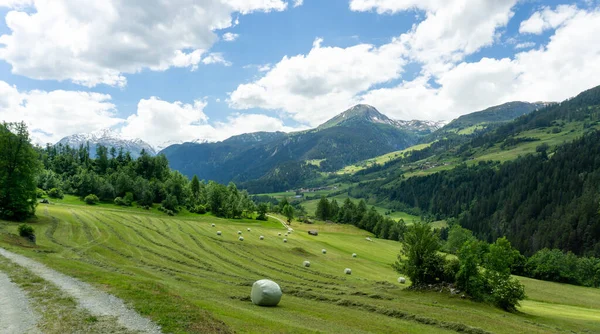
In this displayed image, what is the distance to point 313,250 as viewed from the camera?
277 ft

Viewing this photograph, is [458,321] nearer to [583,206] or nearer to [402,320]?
[402,320]

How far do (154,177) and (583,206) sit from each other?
743 feet

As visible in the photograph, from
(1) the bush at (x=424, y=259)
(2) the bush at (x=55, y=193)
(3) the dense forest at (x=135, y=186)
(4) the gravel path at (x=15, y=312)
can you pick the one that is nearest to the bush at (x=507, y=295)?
(1) the bush at (x=424, y=259)

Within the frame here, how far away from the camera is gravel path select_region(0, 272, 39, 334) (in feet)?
56.9

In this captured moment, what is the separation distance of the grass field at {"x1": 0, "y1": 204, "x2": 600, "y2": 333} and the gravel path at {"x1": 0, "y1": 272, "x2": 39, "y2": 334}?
4.92 metres

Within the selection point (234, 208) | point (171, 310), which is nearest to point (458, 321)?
point (171, 310)

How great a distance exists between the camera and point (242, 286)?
41000 millimetres

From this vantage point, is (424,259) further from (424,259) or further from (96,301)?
(96,301)

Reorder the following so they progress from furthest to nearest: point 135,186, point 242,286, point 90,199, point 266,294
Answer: point 135,186, point 90,199, point 242,286, point 266,294

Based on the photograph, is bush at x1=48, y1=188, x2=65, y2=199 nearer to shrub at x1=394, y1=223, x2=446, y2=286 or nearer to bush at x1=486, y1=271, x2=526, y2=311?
shrub at x1=394, y1=223, x2=446, y2=286

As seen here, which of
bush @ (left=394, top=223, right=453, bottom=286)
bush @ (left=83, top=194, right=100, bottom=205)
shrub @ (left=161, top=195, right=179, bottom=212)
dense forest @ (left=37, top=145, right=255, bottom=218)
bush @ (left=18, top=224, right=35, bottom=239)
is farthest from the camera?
shrub @ (left=161, top=195, right=179, bottom=212)

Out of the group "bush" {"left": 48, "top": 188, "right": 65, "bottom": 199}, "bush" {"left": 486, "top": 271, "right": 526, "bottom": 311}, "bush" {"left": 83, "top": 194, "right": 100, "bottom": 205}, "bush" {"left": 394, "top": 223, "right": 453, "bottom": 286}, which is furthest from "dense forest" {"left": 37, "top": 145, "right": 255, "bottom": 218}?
"bush" {"left": 486, "top": 271, "right": 526, "bottom": 311}

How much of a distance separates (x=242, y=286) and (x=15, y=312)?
23966mm

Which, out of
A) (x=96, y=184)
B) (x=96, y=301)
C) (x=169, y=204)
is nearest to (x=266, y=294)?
(x=96, y=301)
